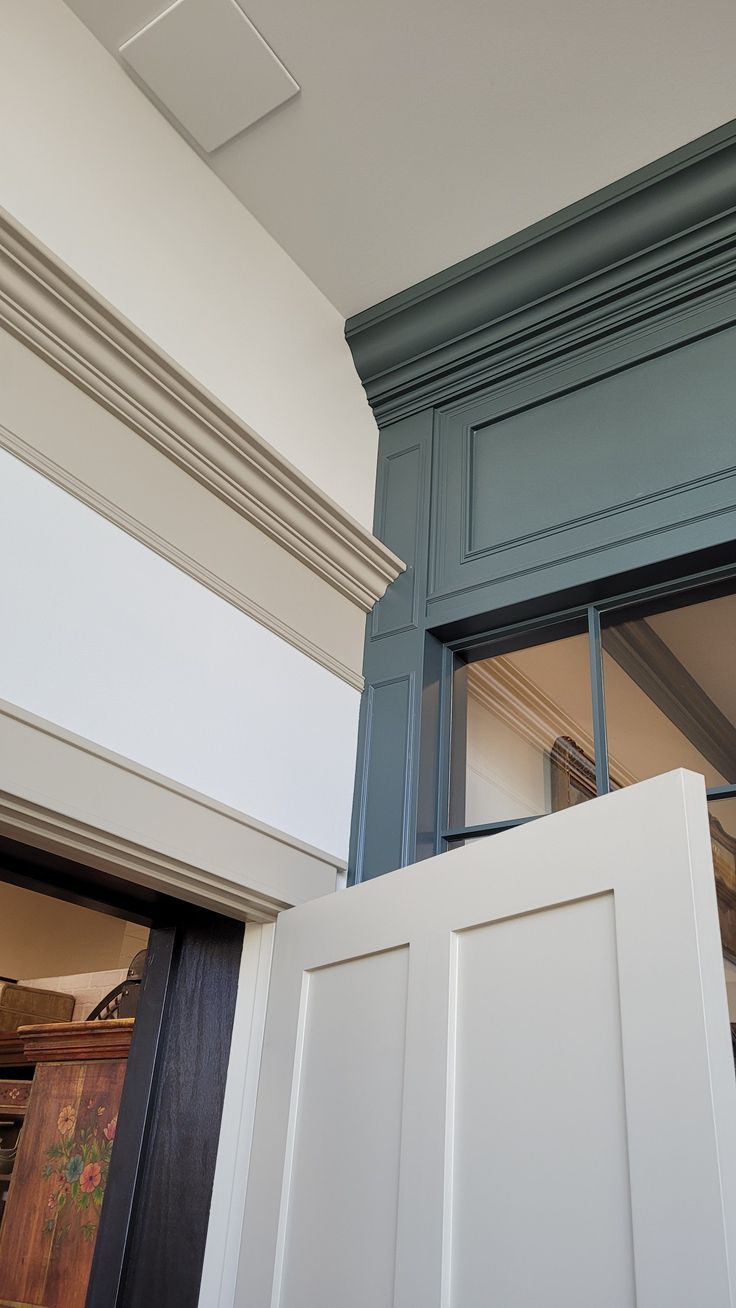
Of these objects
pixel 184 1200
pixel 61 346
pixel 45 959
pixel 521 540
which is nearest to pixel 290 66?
pixel 61 346

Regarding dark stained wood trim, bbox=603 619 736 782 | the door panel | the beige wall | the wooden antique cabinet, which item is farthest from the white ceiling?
the beige wall

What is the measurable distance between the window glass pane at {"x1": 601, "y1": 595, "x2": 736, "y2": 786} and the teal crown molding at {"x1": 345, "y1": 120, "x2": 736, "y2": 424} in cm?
81

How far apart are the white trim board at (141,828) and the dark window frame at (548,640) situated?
36cm

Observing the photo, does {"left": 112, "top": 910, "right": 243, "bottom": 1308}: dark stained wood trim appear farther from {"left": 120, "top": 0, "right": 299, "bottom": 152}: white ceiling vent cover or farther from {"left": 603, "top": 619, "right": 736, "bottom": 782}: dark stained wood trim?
{"left": 120, "top": 0, "right": 299, "bottom": 152}: white ceiling vent cover

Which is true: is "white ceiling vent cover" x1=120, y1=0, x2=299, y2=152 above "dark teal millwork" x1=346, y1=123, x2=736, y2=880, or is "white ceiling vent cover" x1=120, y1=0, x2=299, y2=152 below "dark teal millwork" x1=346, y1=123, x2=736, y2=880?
above

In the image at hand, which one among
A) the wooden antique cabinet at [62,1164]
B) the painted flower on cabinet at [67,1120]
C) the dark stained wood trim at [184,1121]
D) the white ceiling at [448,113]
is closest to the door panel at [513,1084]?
the dark stained wood trim at [184,1121]

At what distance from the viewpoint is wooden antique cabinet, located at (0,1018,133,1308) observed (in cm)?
282

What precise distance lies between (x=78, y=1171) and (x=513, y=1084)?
2.02 m

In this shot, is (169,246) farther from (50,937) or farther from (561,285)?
(50,937)

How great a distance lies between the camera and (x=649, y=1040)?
129 centimetres

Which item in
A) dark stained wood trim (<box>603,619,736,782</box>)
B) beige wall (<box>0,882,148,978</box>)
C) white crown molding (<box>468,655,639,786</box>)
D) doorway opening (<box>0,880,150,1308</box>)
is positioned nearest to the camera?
dark stained wood trim (<box>603,619,736,782</box>)

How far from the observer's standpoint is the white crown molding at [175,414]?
1853 millimetres

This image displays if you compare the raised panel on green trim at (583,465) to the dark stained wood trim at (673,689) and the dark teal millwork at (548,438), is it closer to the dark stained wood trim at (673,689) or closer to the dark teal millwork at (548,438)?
the dark teal millwork at (548,438)

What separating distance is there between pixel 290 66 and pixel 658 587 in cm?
148
